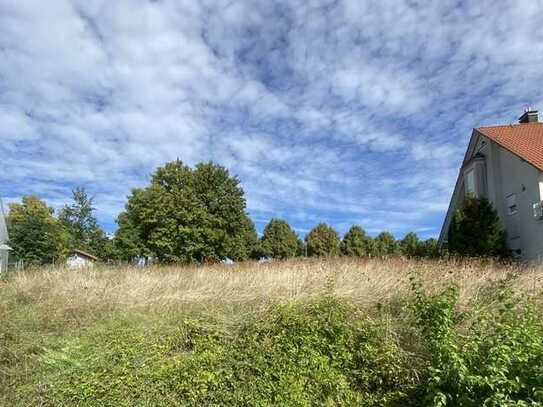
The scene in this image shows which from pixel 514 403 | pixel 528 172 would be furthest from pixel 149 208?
pixel 514 403

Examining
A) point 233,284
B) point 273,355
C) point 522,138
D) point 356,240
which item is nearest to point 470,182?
point 522,138

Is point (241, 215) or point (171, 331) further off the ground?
point (241, 215)

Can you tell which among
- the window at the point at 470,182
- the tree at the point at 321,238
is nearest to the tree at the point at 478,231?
the window at the point at 470,182

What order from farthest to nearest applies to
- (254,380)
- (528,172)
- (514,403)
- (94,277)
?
1. (528,172)
2. (94,277)
3. (254,380)
4. (514,403)

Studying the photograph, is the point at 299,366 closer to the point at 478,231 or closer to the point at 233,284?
the point at 233,284

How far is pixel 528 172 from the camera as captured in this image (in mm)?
17969

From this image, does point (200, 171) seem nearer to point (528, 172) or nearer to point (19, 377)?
point (528, 172)

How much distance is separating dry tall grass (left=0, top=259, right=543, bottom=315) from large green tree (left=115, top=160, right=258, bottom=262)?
988 inches

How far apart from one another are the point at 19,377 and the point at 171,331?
1.82 m

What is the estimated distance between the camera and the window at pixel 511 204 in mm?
19062

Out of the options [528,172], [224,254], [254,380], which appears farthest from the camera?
[224,254]

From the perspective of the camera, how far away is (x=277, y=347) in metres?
5.23

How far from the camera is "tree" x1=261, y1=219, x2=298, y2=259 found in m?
46.3

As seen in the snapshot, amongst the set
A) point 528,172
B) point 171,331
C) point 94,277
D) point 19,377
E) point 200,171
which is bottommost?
point 19,377
